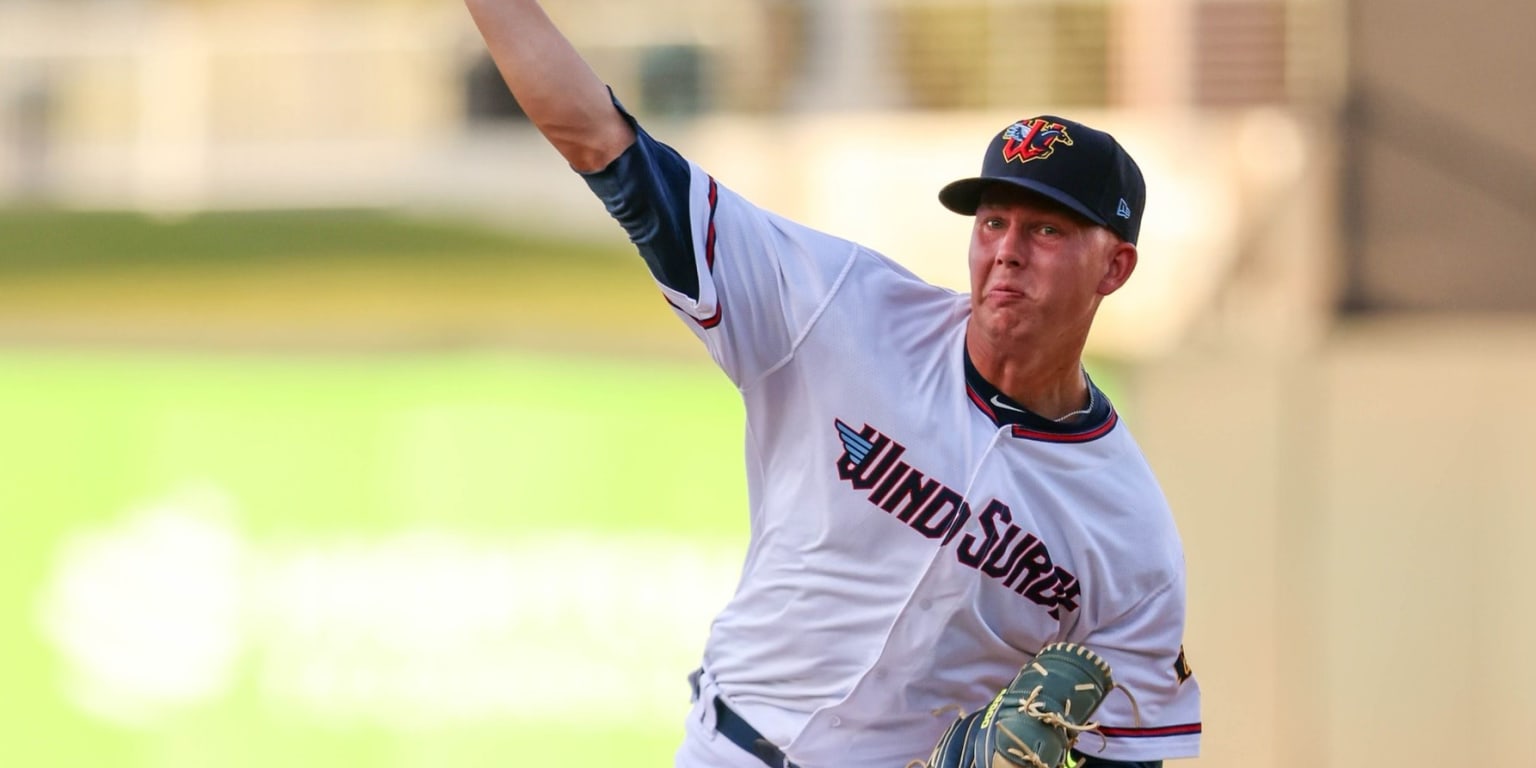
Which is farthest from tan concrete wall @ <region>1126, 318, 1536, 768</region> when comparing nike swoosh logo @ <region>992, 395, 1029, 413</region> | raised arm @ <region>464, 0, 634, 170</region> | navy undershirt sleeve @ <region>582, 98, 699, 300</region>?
raised arm @ <region>464, 0, 634, 170</region>

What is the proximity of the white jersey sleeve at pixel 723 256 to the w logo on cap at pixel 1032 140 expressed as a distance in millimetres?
336

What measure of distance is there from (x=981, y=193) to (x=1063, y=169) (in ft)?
0.52

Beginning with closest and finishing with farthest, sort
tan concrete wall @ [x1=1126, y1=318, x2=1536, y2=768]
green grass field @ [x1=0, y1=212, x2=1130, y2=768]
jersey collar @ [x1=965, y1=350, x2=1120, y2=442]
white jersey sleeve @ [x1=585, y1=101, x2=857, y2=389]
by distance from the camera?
white jersey sleeve @ [x1=585, y1=101, x2=857, y2=389]
jersey collar @ [x1=965, y1=350, x2=1120, y2=442]
green grass field @ [x1=0, y1=212, x2=1130, y2=768]
tan concrete wall @ [x1=1126, y1=318, x2=1536, y2=768]

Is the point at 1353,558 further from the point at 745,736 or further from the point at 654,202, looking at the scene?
the point at 654,202

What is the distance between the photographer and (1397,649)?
6.87m

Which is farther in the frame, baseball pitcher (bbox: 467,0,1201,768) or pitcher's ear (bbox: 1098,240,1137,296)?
pitcher's ear (bbox: 1098,240,1137,296)

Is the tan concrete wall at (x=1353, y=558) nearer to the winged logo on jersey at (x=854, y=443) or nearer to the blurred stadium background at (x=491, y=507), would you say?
the blurred stadium background at (x=491, y=507)

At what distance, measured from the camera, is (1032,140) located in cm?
311

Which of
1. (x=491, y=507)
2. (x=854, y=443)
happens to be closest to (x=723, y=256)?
(x=854, y=443)

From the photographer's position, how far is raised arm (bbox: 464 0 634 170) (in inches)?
110

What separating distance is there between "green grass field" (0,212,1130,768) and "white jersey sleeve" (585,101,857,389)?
356 cm

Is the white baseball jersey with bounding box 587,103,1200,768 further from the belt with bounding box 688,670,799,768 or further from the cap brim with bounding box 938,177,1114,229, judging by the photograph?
the cap brim with bounding box 938,177,1114,229

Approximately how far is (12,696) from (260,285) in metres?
1.88

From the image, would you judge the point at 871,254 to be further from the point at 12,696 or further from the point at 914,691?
the point at 12,696
